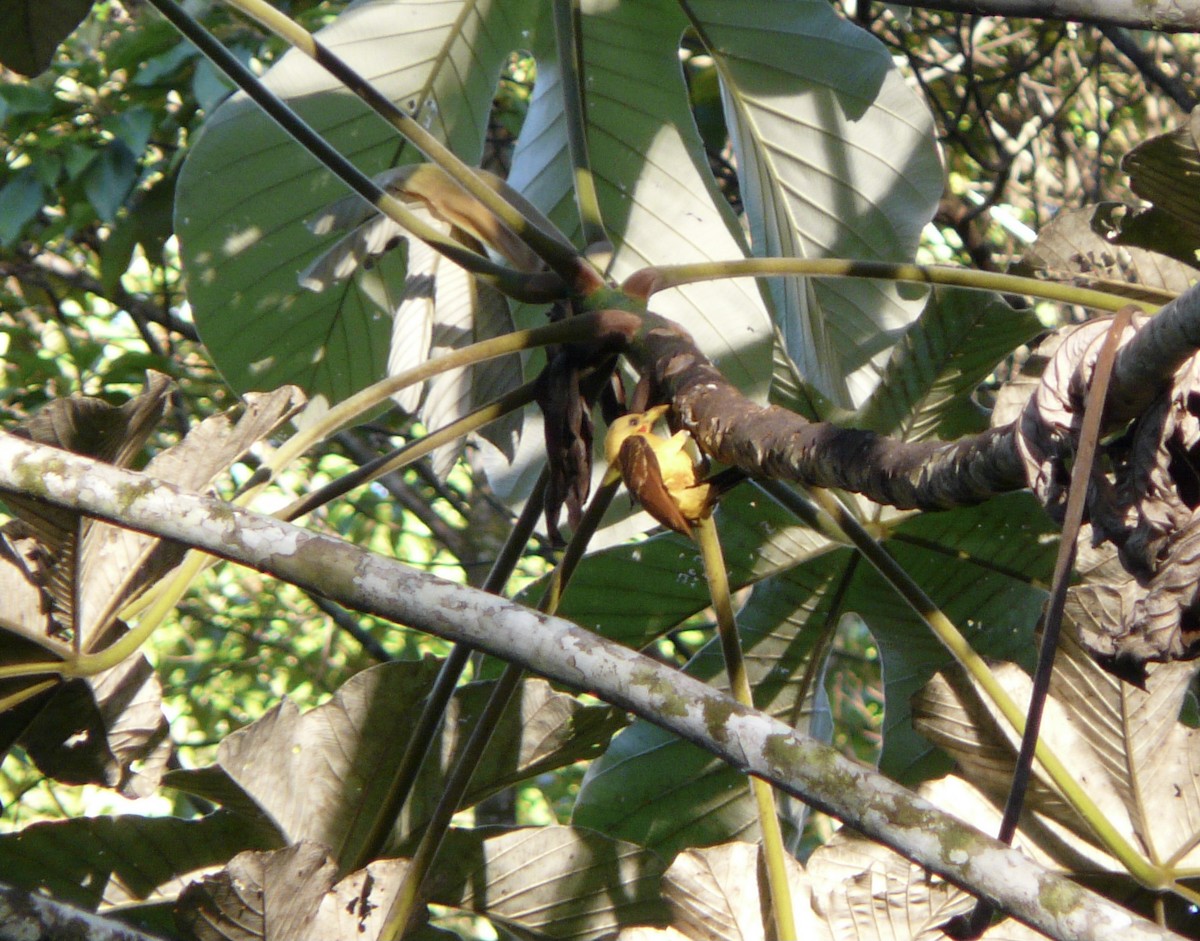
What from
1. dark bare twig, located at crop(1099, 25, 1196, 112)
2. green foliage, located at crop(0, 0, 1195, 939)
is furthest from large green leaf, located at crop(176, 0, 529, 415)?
dark bare twig, located at crop(1099, 25, 1196, 112)

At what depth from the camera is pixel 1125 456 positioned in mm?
423

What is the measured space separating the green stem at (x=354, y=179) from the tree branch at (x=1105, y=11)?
272 millimetres

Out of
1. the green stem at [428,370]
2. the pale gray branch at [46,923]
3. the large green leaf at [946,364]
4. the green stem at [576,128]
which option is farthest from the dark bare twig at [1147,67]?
the pale gray branch at [46,923]

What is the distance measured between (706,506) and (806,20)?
1.75ft

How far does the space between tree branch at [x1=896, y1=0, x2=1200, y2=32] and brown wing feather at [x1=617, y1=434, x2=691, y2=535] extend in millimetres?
267

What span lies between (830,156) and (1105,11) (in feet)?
1.25

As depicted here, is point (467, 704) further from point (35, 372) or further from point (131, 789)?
point (35, 372)

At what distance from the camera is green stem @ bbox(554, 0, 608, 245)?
804mm

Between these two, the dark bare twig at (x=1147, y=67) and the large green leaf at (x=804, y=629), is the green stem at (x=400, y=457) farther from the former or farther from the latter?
the dark bare twig at (x=1147, y=67)

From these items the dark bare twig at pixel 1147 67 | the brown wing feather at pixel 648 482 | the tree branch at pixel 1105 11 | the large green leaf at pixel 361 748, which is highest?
the dark bare twig at pixel 1147 67

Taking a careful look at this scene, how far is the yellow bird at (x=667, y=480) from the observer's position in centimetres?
56

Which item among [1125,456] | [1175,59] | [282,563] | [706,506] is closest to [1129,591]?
[1125,456]

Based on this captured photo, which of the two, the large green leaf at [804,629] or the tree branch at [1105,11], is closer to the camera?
the tree branch at [1105,11]

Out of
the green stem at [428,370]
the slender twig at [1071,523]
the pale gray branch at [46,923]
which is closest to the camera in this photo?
the slender twig at [1071,523]
